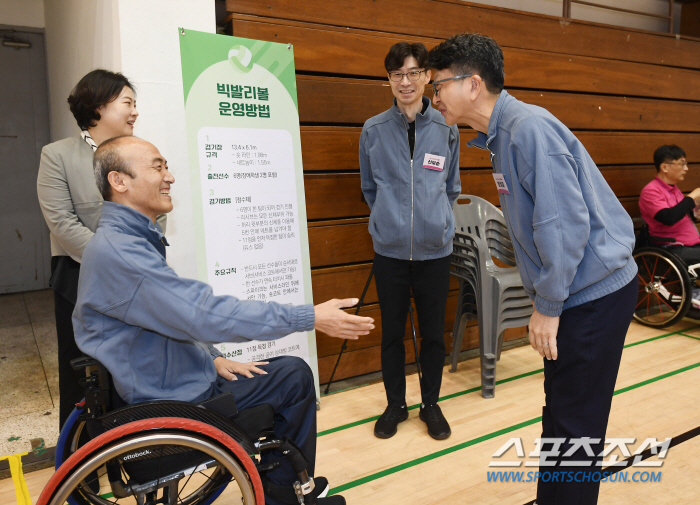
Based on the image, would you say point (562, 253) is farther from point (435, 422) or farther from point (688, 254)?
point (688, 254)

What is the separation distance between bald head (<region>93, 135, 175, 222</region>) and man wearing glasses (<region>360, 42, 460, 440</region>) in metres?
1.16

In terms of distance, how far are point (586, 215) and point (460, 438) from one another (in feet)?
4.66

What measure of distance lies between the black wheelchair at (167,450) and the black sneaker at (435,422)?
1.01m

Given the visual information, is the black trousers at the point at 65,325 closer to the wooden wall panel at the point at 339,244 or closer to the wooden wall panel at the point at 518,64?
the wooden wall panel at the point at 339,244

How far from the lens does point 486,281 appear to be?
2.81m

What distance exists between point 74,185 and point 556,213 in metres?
1.65

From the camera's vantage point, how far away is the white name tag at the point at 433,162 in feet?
7.72

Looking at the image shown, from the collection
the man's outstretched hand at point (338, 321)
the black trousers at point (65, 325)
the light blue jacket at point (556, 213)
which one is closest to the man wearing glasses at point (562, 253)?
the light blue jacket at point (556, 213)

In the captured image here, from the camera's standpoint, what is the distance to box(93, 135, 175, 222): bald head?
1428 millimetres

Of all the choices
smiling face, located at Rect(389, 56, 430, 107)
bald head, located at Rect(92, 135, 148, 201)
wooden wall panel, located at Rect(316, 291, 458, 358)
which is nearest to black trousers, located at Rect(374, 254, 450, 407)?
wooden wall panel, located at Rect(316, 291, 458, 358)

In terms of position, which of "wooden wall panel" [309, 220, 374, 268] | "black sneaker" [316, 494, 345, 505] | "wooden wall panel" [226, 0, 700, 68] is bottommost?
"black sneaker" [316, 494, 345, 505]

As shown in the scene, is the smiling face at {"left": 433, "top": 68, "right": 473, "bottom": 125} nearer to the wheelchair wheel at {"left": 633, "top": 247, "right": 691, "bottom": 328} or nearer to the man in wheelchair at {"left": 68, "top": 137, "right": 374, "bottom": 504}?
the man in wheelchair at {"left": 68, "top": 137, "right": 374, "bottom": 504}

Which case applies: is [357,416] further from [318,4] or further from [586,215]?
[318,4]

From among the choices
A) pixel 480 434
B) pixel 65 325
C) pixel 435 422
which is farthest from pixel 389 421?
pixel 65 325
